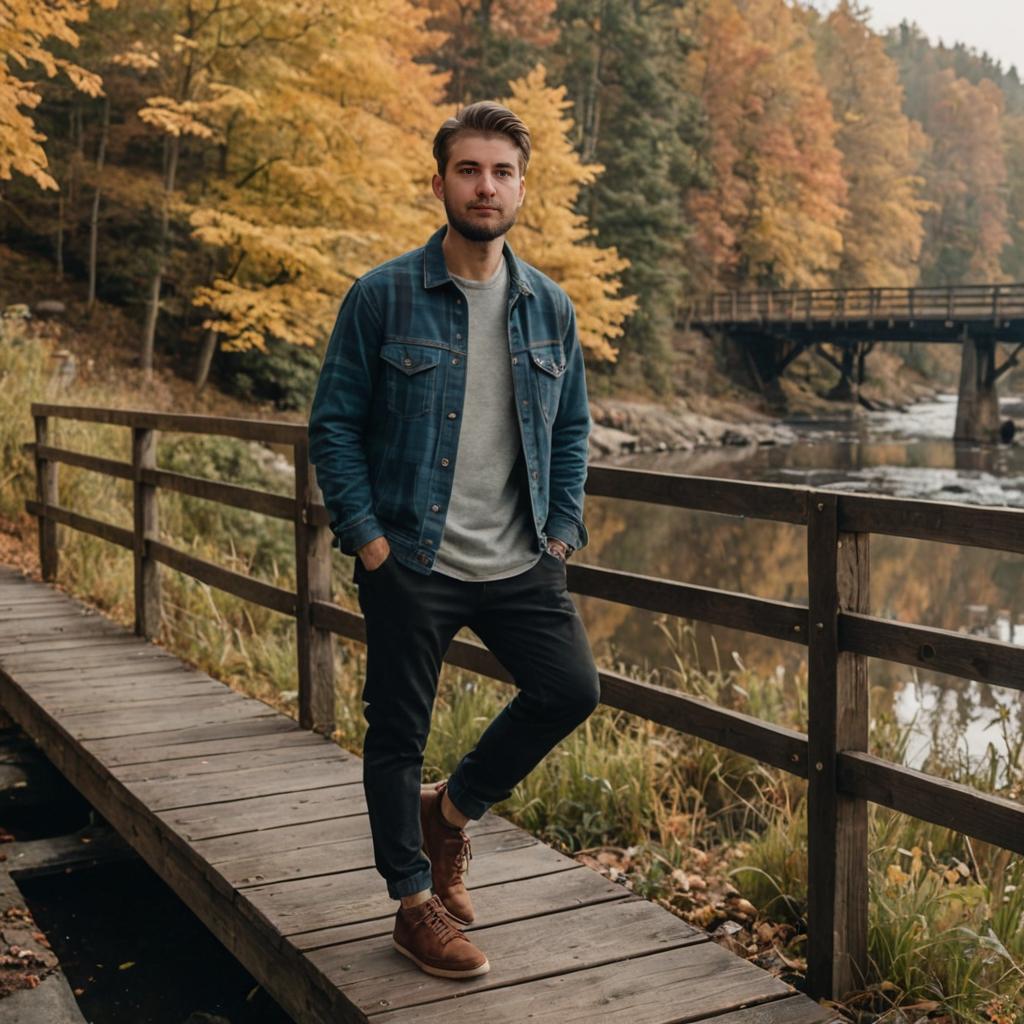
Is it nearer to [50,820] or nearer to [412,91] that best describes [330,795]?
[50,820]

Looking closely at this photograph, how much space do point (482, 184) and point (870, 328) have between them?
39.6 meters

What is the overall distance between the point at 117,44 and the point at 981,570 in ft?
44.6

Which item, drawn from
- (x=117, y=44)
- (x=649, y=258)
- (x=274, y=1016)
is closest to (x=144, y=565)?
(x=274, y=1016)

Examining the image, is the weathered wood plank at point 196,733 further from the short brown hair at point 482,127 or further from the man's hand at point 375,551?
the short brown hair at point 482,127

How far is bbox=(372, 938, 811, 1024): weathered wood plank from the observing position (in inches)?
110

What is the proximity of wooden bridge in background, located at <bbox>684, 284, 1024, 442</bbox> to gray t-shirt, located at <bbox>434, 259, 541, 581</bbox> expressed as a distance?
3393cm

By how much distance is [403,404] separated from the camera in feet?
9.32

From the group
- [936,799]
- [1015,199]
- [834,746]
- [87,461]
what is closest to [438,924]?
[834,746]

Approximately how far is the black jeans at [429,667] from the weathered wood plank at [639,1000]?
0.28 metres

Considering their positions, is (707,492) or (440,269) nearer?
(440,269)

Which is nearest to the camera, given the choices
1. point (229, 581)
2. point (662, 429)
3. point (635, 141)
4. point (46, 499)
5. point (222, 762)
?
point (222, 762)

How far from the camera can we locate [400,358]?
2.82m

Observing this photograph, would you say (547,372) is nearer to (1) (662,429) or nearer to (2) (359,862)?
(2) (359,862)

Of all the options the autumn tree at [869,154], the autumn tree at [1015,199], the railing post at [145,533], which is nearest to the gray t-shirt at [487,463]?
the railing post at [145,533]
